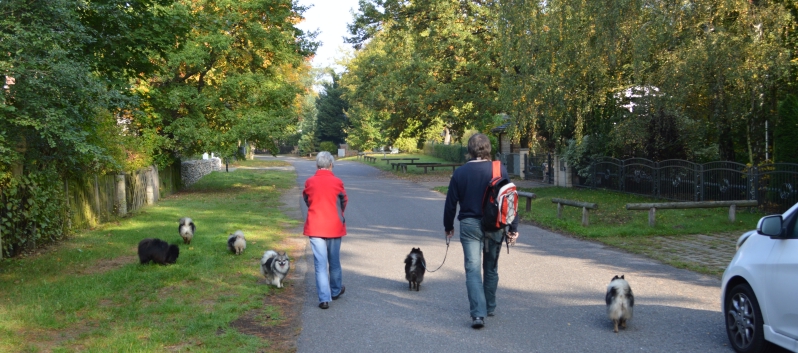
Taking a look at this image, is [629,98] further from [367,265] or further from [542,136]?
[367,265]

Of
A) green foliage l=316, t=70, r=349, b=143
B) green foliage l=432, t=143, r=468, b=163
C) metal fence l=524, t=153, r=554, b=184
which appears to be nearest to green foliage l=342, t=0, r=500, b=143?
metal fence l=524, t=153, r=554, b=184

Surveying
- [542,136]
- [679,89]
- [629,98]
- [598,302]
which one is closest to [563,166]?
[542,136]

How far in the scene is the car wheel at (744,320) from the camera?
5547mm

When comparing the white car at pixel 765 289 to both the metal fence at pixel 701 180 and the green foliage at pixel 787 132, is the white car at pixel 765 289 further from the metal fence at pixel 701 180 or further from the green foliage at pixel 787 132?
the green foliage at pixel 787 132

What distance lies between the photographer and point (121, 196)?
17.4m

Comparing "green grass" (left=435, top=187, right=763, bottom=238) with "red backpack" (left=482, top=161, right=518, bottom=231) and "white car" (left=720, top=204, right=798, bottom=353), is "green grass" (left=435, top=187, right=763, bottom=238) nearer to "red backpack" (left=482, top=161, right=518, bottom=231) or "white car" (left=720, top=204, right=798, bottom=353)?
"red backpack" (left=482, top=161, right=518, bottom=231)

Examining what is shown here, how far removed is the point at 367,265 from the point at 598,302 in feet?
13.2

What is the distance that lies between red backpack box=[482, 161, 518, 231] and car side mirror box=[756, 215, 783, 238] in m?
2.11

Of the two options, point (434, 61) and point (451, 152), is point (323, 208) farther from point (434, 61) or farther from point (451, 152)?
point (451, 152)

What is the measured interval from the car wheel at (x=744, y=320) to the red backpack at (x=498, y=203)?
206 centimetres

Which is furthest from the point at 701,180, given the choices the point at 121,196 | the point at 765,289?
the point at 121,196

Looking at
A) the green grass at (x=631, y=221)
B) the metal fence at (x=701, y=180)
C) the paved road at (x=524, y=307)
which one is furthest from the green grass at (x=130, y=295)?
the metal fence at (x=701, y=180)

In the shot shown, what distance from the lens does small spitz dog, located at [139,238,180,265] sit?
10.5 metres

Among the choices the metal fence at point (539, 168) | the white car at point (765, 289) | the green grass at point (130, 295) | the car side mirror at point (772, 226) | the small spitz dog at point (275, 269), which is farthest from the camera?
the metal fence at point (539, 168)
